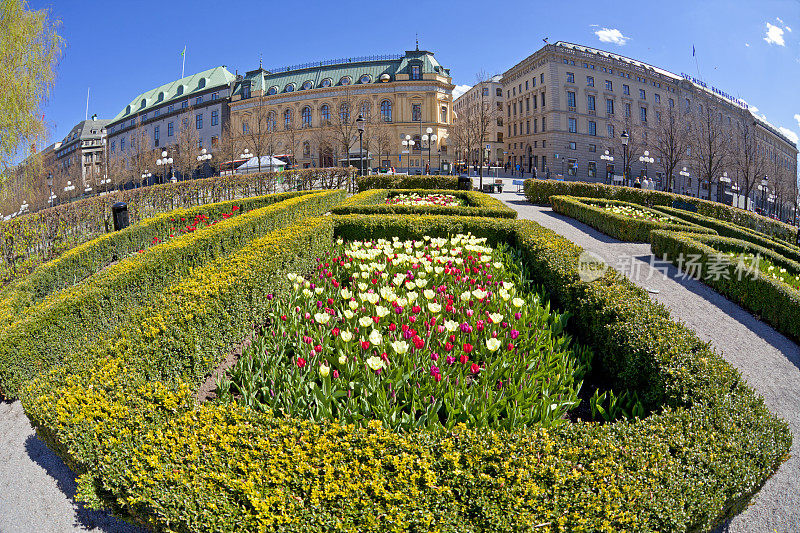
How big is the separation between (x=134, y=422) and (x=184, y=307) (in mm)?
1849

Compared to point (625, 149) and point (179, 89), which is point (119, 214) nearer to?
point (625, 149)

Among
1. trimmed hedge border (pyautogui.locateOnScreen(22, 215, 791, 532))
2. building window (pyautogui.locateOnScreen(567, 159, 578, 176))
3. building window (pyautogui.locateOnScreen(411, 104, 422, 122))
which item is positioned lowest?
trimmed hedge border (pyautogui.locateOnScreen(22, 215, 791, 532))

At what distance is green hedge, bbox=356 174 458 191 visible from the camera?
87.4 feet

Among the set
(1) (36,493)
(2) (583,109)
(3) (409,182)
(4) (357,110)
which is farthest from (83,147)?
(1) (36,493)

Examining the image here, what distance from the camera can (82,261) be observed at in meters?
9.08

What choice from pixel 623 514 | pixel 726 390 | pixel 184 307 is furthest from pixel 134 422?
pixel 726 390

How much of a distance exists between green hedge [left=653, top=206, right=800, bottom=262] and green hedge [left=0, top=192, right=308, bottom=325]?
1831 cm

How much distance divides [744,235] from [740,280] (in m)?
7.60

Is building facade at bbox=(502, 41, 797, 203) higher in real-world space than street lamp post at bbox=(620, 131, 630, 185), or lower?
higher

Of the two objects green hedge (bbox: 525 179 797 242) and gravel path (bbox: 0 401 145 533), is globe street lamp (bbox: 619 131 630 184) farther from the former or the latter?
gravel path (bbox: 0 401 145 533)

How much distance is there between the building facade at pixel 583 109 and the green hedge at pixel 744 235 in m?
43.5

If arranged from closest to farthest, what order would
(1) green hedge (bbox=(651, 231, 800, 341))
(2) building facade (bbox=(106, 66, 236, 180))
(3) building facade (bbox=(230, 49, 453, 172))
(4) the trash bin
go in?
(1) green hedge (bbox=(651, 231, 800, 341)) < (4) the trash bin < (3) building facade (bbox=(230, 49, 453, 172)) < (2) building facade (bbox=(106, 66, 236, 180))

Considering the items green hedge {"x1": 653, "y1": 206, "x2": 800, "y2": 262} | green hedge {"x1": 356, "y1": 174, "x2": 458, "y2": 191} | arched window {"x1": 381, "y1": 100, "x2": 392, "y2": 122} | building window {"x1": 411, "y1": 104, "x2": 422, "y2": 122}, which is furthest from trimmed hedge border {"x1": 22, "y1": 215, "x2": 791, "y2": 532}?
arched window {"x1": 381, "y1": 100, "x2": 392, "y2": 122}

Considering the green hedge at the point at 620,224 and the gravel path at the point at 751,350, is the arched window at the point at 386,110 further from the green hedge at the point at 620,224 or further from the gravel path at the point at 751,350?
the gravel path at the point at 751,350
